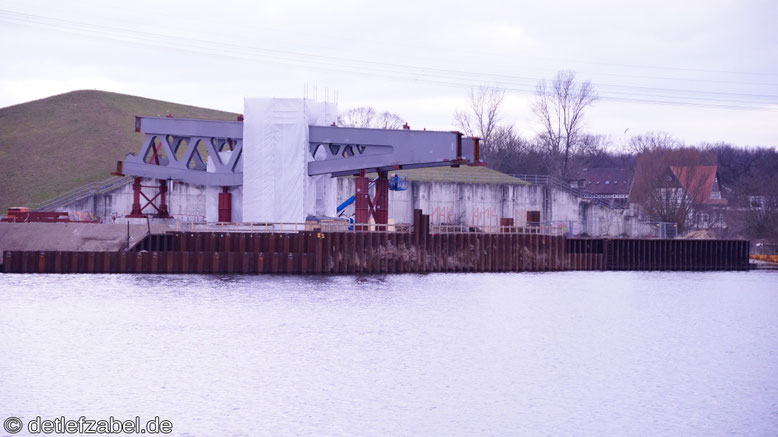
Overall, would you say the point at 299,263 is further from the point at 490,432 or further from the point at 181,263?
the point at 490,432

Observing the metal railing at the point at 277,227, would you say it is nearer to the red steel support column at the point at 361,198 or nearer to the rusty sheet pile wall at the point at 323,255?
the red steel support column at the point at 361,198

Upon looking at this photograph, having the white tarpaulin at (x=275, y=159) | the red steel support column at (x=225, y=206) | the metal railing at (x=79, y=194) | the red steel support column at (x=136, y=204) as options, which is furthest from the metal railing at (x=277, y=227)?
the metal railing at (x=79, y=194)

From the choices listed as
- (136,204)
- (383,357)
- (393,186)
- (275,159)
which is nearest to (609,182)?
(393,186)

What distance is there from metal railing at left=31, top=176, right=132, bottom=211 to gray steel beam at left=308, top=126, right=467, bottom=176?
2079 centimetres

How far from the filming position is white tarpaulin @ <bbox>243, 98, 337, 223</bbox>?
5375cm

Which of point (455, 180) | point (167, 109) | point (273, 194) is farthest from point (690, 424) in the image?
point (167, 109)

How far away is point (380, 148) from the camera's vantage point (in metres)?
52.2

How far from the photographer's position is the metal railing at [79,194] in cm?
6806

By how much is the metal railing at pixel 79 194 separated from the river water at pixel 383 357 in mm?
20045

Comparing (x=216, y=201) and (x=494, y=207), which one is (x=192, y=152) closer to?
(x=216, y=201)

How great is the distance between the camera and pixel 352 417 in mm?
22156

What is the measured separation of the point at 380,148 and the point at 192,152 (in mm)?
11758

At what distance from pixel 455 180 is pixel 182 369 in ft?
180

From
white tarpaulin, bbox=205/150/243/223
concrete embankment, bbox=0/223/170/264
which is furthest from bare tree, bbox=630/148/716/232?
concrete embankment, bbox=0/223/170/264
